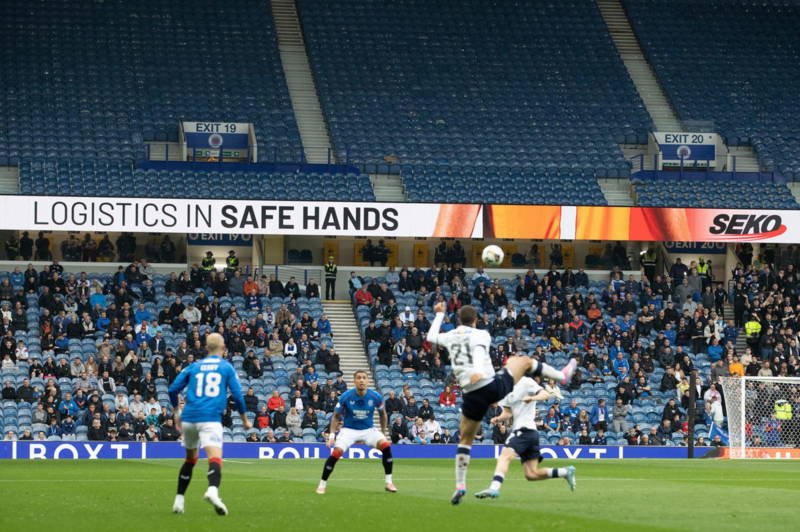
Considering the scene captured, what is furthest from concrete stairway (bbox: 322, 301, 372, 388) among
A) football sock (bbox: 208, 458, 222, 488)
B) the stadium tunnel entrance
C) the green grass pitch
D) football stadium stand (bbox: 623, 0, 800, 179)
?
football sock (bbox: 208, 458, 222, 488)

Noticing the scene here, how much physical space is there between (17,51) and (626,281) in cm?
2206

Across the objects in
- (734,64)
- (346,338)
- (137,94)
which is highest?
(734,64)

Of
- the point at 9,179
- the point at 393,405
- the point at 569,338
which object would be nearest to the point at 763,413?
the point at 569,338

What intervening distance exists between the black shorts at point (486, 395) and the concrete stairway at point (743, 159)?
3299cm

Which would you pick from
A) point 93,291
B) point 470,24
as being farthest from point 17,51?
point 470,24

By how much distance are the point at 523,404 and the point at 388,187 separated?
27343mm

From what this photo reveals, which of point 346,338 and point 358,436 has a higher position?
point 346,338

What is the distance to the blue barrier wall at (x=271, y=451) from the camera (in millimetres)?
29125

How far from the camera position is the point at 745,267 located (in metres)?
42.1

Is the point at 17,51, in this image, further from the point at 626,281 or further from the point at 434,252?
the point at 626,281

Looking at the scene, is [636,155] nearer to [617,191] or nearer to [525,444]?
Result: [617,191]

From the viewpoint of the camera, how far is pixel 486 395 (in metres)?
13.8

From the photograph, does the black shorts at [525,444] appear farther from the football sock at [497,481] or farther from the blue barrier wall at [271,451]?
the blue barrier wall at [271,451]

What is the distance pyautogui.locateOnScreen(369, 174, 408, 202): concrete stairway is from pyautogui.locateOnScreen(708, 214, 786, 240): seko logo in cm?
955
